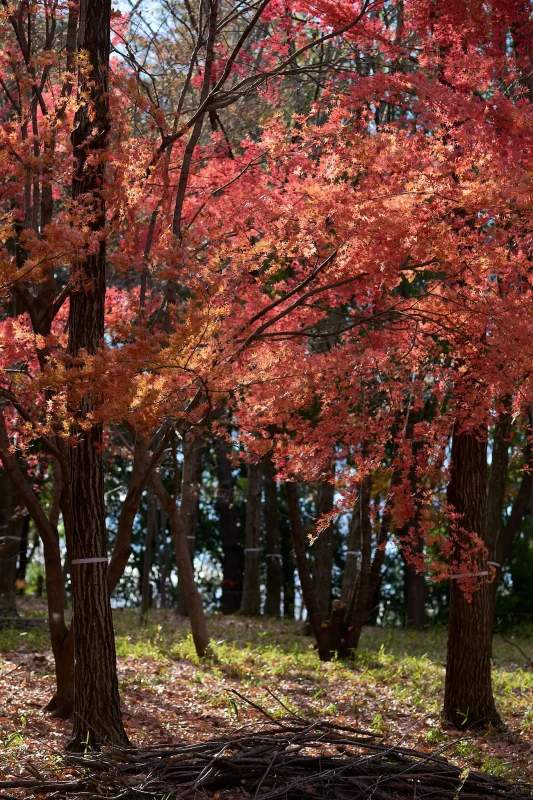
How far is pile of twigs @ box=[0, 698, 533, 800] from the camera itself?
14.9ft

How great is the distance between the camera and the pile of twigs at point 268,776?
14.9 ft

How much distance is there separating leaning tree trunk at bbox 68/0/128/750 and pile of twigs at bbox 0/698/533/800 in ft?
2.48

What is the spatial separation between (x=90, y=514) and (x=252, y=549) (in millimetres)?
10098

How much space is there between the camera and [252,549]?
15820mm

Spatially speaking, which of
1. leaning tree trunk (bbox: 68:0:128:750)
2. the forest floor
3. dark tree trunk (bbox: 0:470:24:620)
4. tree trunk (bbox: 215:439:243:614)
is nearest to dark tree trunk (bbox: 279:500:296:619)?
tree trunk (bbox: 215:439:243:614)

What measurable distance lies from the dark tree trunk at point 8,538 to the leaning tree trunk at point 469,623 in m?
6.88

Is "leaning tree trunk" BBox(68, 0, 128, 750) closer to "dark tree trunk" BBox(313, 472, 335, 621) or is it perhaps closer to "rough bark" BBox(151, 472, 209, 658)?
"rough bark" BBox(151, 472, 209, 658)

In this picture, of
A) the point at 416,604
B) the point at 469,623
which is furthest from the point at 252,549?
the point at 469,623

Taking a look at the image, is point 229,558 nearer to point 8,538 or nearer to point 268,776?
point 8,538

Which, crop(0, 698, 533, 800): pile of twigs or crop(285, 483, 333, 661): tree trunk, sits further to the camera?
crop(285, 483, 333, 661): tree trunk

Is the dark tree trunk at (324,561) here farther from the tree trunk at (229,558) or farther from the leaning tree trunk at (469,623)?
the leaning tree trunk at (469,623)

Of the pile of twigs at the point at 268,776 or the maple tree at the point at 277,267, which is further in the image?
the maple tree at the point at 277,267

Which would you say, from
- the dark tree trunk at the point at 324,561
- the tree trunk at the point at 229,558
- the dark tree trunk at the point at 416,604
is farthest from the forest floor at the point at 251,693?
the tree trunk at the point at 229,558

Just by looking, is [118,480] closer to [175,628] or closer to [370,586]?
[175,628]
